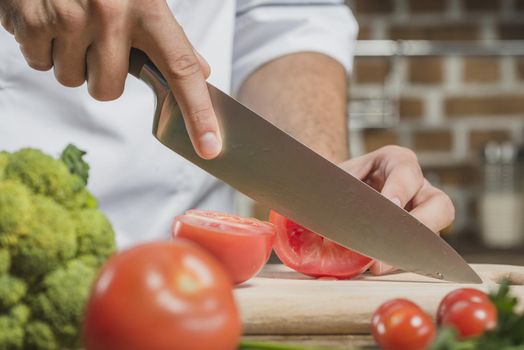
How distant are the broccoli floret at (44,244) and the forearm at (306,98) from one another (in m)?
0.75

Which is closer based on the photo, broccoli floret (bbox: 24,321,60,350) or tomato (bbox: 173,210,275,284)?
broccoli floret (bbox: 24,321,60,350)

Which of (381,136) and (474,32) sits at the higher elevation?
(474,32)

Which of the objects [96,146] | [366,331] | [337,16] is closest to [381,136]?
[337,16]

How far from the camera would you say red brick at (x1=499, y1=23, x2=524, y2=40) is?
2.58 m

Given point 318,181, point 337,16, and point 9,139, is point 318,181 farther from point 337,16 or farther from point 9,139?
point 337,16

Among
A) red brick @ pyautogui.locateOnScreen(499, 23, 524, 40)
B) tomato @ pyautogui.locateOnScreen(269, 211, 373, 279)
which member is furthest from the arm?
red brick @ pyautogui.locateOnScreen(499, 23, 524, 40)

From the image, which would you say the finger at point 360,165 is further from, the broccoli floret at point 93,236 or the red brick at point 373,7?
the red brick at point 373,7

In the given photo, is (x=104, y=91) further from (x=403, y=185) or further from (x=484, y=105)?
(x=484, y=105)

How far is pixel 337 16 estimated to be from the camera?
160 centimetres

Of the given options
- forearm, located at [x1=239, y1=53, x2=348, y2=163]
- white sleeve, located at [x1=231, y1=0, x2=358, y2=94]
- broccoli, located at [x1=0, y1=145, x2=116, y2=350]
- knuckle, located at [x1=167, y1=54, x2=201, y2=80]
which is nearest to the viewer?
broccoli, located at [x1=0, y1=145, x2=116, y2=350]

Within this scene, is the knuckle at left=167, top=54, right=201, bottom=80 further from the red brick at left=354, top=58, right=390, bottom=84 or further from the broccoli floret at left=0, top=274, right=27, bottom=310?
the red brick at left=354, top=58, right=390, bottom=84

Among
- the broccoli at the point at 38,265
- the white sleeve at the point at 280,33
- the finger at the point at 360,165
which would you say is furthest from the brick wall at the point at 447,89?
the broccoli at the point at 38,265

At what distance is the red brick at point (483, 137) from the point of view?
2.52m

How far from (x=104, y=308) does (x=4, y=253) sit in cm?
13
